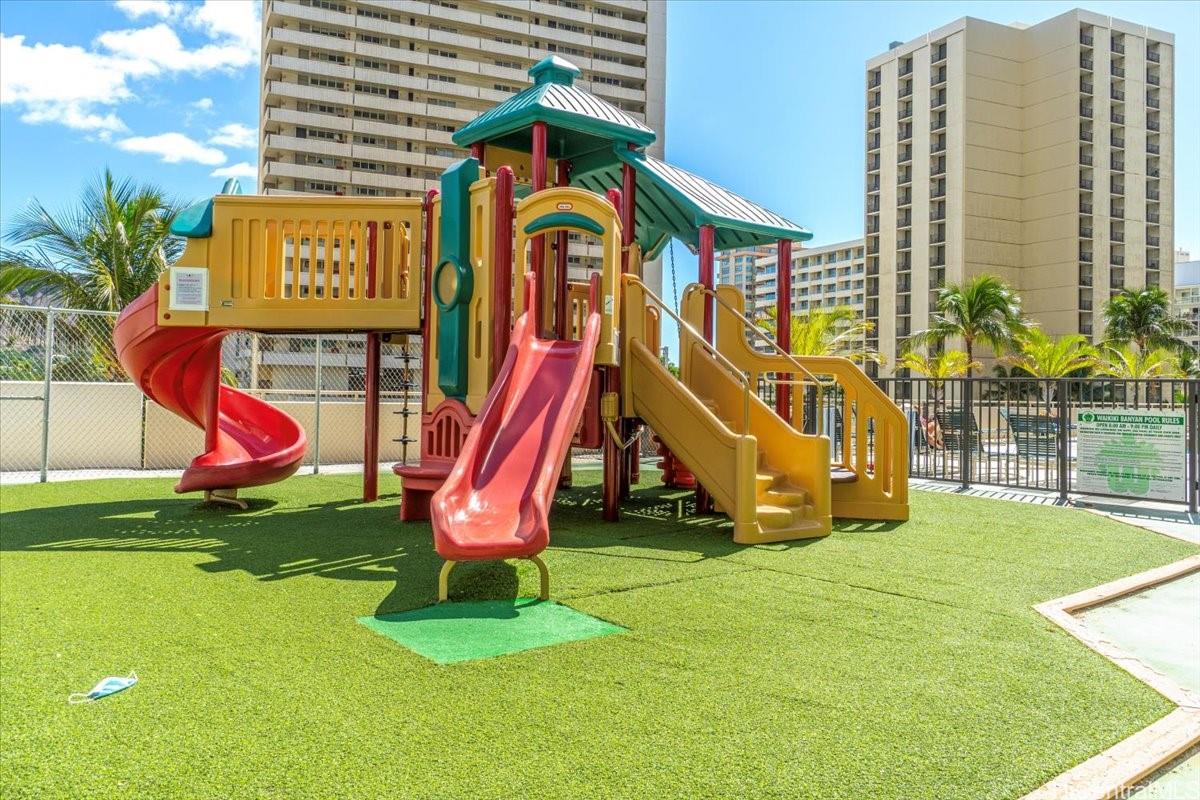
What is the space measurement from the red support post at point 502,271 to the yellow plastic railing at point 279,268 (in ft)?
4.87

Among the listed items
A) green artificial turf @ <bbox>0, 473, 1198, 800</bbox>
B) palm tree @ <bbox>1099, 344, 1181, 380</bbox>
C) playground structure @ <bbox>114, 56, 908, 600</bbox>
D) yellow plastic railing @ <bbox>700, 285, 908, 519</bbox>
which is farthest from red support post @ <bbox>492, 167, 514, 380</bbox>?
palm tree @ <bbox>1099, 344, 1181, 380</bbox>

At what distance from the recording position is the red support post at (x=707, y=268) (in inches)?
388

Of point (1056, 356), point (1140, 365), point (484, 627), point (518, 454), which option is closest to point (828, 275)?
point (1140, 365)

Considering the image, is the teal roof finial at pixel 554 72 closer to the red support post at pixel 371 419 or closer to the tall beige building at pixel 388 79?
the red support post at pixel 371 419

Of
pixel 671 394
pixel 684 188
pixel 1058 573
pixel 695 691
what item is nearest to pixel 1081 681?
pixel 695 691

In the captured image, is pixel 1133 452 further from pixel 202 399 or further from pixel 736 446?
pixel 202 399

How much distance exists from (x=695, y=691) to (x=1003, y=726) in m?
1.23

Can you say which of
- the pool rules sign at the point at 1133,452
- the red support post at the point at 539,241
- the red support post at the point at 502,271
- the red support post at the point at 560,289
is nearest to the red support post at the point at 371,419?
the red support post at the point at 539,241

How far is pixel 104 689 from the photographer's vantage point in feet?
11.1

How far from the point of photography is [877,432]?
8.86 m

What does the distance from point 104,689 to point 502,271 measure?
16.3 feet

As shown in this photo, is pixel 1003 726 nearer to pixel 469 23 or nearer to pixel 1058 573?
pixel 1058 573

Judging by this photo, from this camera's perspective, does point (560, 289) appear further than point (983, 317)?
No

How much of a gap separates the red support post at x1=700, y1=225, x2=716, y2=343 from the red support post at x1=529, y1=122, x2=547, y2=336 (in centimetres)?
220
